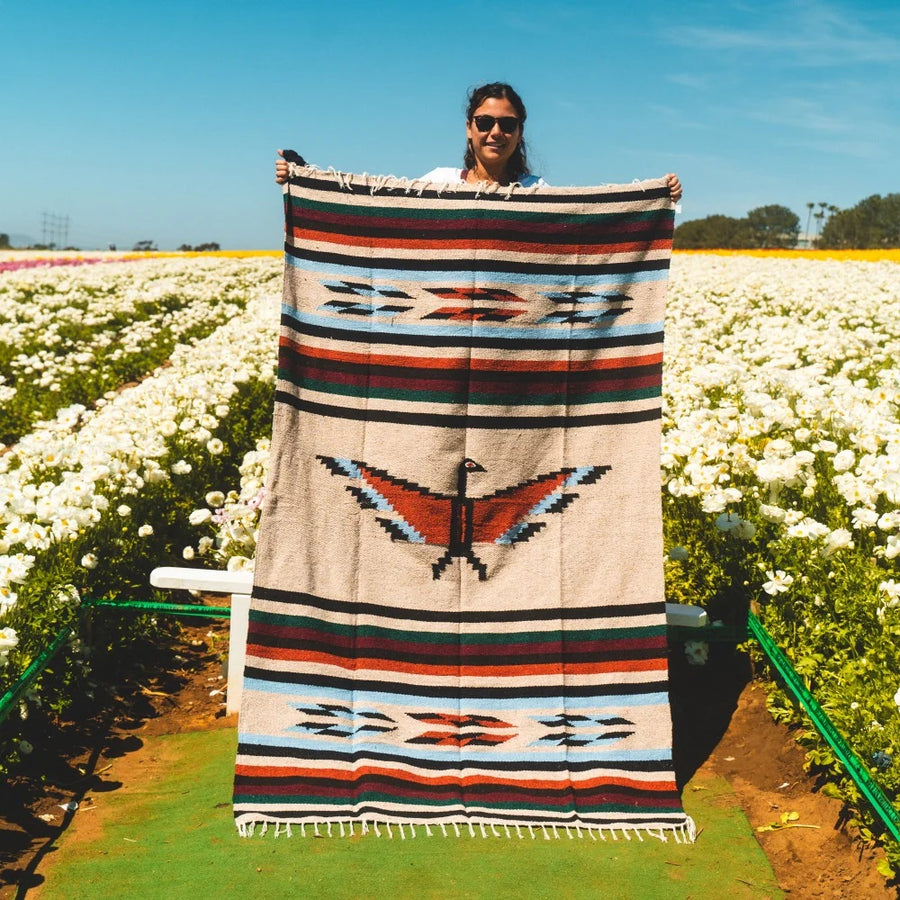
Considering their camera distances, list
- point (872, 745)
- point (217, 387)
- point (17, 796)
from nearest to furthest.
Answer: point (872, 745) → point (17, 796) → point (217, 387)

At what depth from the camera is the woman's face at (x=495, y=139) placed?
4785 mm

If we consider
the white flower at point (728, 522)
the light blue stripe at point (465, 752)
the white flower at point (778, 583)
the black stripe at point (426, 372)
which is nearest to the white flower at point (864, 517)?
the white flower at point (778, 583)

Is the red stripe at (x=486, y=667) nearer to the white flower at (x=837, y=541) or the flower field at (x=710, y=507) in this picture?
the flower field at (x=710, y=507)

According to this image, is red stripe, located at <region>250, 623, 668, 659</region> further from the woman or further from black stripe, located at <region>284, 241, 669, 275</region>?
the woman

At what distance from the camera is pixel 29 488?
18.6ft

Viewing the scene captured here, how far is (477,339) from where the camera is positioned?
4.33 meters

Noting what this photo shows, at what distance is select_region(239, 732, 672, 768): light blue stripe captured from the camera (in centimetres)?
418

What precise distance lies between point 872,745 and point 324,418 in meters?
2.52

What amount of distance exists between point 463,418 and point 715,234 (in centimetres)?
7336

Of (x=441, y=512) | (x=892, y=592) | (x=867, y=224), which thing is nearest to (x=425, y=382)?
(x=441, y=512)

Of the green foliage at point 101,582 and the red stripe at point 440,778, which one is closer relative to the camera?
the red stripe at point 440,778

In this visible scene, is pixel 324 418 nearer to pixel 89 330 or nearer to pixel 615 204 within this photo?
pixel 615 204

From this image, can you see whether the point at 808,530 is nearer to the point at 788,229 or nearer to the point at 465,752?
the point at 465,752

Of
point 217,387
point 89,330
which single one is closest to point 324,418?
point 217,387
